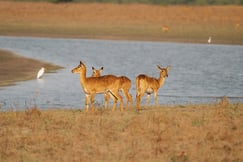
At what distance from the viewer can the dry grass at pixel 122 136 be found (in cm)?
1102

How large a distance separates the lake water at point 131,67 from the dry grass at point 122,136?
4.55 meters

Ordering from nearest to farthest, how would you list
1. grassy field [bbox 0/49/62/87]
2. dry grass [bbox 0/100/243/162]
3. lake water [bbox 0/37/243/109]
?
dry grass [bbox 0/100/243/162]
lake water [bbox 0/37/243/109]
grassy field [bbox 0/49/62/87]

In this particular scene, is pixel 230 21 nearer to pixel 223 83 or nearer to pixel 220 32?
pixel 220 32

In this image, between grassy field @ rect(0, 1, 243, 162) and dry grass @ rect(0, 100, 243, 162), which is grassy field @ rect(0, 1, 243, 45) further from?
dry grass @ rect(0, 100, 243, 162)

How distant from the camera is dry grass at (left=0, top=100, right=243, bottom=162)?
11.0 meters

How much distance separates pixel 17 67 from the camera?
1122 inches

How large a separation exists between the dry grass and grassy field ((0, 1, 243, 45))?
31.6 metres

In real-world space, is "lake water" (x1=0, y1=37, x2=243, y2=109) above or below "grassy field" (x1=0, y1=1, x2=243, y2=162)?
→ above

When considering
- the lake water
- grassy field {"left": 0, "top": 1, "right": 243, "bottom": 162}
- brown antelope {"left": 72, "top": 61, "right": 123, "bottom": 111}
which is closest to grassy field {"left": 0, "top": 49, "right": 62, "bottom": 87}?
the lake water

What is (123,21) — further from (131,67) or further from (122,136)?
(122,136)

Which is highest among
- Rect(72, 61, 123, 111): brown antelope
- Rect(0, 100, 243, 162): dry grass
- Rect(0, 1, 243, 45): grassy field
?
Rect(0, 1, 243, 45): grassy field

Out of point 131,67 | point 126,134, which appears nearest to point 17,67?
point 131,67

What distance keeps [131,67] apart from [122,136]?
19002 millimetres

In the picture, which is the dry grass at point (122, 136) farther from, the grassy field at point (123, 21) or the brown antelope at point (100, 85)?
the grassy field at point (123, 21)
